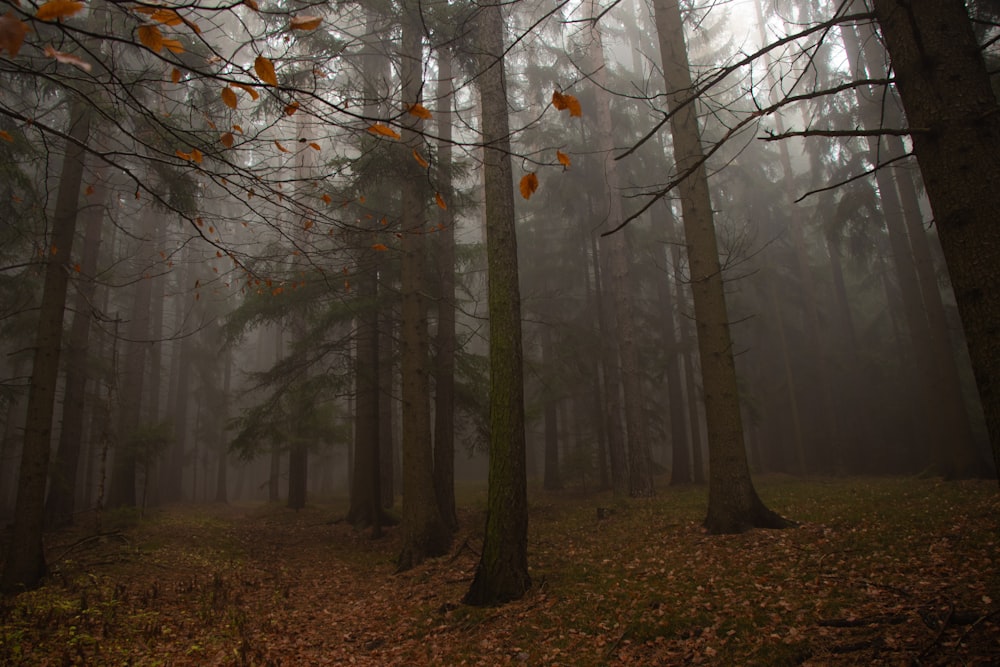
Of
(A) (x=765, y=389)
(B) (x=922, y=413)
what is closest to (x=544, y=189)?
(A) (x=765, y=389)

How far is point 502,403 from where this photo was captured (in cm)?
610

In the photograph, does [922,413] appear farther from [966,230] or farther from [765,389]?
[966,230]

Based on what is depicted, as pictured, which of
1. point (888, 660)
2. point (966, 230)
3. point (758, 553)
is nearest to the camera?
point (966, 230)

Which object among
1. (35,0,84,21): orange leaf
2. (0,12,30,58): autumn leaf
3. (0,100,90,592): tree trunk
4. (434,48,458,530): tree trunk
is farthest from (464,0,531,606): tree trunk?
(0,100,90,592): tree trunk

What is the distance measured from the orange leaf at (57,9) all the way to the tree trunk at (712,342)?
6.15 meters

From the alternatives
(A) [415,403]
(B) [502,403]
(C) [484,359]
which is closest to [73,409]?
(A) [415,403]

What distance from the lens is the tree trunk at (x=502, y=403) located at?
5824 mm

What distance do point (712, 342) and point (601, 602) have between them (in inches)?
153

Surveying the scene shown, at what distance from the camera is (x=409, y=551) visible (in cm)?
Result: 817

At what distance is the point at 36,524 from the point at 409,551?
477 cm

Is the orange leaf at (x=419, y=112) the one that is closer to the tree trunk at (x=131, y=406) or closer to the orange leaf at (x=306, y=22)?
the orange leaf at (x=306, y=22)

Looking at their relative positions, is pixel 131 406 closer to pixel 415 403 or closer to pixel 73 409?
pixel 73 409

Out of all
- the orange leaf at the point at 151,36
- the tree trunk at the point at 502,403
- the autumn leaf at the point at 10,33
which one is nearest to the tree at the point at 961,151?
the tree trunk at the point at 502,403

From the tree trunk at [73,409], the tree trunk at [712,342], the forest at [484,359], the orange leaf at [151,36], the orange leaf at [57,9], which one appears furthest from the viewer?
the tree trunk at [73,409]
